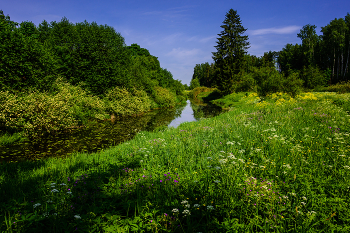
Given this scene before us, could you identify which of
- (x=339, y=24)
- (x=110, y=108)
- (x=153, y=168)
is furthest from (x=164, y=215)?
(x=339, y=24)

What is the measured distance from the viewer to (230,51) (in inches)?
1809

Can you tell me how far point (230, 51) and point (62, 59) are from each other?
39290 mm

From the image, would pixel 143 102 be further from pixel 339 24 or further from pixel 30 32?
pixel 339 24

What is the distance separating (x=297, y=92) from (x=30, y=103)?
87.1 ft

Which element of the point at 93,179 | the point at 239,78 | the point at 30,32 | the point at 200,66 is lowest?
the point at 93,179

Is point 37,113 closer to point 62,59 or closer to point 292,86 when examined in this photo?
point 62,59

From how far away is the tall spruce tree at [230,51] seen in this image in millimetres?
45250

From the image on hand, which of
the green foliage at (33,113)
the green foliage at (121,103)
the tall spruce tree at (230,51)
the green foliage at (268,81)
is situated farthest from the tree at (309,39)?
the green foliage at (33,113)

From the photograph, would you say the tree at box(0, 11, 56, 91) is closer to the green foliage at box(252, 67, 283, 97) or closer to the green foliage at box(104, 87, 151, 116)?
the green foliage at box(104, 87, 151, 116)

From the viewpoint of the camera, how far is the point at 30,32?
28969 mm

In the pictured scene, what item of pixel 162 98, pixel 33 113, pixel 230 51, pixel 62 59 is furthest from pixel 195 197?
pixel 230 51

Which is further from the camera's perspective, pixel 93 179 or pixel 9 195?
pixel 93 179

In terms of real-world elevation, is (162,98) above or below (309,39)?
below

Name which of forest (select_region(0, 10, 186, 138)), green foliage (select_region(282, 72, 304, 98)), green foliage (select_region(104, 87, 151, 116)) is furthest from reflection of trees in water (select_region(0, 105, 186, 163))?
green foliage (select_region(282, 72, 304, 98))
